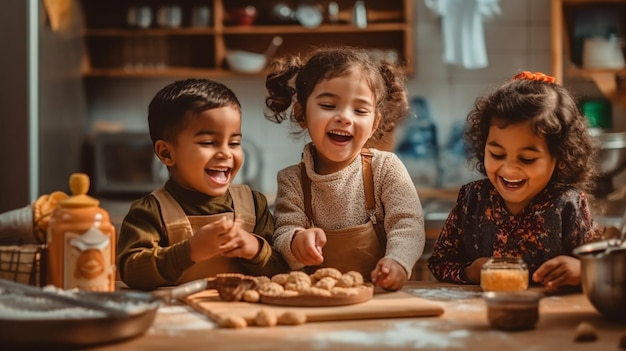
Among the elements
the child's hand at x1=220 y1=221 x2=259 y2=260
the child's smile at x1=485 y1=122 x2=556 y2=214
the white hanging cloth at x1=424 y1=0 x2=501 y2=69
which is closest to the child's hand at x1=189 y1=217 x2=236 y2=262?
the child's hand at x1=220 y1=221 x2=259 y2=260

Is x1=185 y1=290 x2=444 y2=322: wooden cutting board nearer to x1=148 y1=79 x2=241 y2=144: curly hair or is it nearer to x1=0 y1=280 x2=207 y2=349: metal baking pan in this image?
x1=0 y1=280 x2=207 y2=349: metal baking pan

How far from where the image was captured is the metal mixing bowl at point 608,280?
1246 mm

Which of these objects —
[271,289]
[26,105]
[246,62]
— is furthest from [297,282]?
[246,62]

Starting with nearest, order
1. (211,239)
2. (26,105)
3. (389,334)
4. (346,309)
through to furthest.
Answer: (389,334) → (346,309) → (211,239) → (26,105)

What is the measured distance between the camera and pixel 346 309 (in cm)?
132

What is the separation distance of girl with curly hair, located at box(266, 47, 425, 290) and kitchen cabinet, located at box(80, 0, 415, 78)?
2454 mm

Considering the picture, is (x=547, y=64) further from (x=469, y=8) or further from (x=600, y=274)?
(x=600, y=274)

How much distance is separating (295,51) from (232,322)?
10.7ft

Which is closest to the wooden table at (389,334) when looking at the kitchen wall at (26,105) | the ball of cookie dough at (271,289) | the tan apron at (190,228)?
the ball of cookie dough at (271,289)

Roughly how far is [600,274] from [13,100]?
2.66m

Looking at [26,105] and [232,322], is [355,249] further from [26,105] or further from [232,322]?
[26,105]

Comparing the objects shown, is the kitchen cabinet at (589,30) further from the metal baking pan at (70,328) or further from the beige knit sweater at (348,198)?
the metal baking pan at (70,328)

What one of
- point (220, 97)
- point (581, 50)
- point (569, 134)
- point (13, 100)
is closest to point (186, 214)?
point (220, 97)

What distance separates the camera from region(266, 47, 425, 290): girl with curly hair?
5.45ft
